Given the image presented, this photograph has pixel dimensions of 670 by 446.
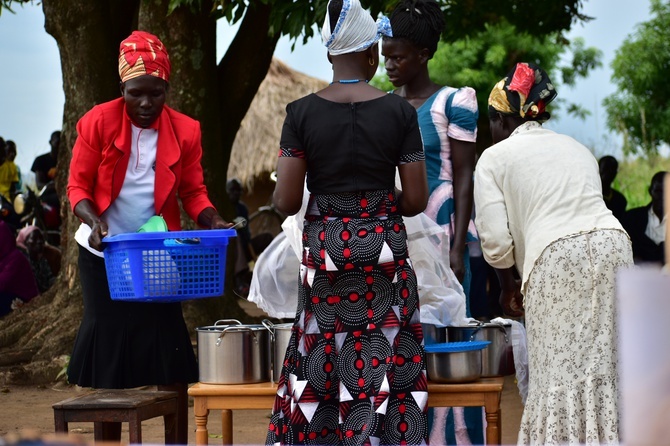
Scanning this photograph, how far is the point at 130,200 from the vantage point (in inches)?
171

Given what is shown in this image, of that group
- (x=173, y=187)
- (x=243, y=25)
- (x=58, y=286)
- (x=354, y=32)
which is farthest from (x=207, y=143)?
(x=354, y=32)

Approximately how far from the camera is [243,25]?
930 cm

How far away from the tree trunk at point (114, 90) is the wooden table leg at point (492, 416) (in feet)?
15.5

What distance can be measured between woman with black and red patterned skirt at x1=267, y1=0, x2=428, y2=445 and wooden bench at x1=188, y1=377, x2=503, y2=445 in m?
0.40

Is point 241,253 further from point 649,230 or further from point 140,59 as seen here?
point 140,59

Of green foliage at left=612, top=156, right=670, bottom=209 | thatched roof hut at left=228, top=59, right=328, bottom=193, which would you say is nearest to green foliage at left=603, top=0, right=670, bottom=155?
green foliage at left=612, top=156, right=670, bottom=209

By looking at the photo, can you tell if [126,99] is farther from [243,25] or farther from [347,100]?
[243,25]

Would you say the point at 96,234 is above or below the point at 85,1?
below

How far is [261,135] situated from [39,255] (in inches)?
365

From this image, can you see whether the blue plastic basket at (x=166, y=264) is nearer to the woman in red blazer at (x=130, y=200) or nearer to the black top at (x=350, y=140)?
the woman in red blazer at (x=130, y=200)

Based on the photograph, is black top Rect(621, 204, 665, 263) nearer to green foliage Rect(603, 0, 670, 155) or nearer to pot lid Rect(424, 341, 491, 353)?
pot lid Rect(424, 341, 491, 353)

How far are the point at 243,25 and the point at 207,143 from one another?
128 cm

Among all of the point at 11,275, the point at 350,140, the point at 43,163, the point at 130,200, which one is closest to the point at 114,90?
the point at 11,275

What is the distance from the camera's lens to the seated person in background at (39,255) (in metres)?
11.8
